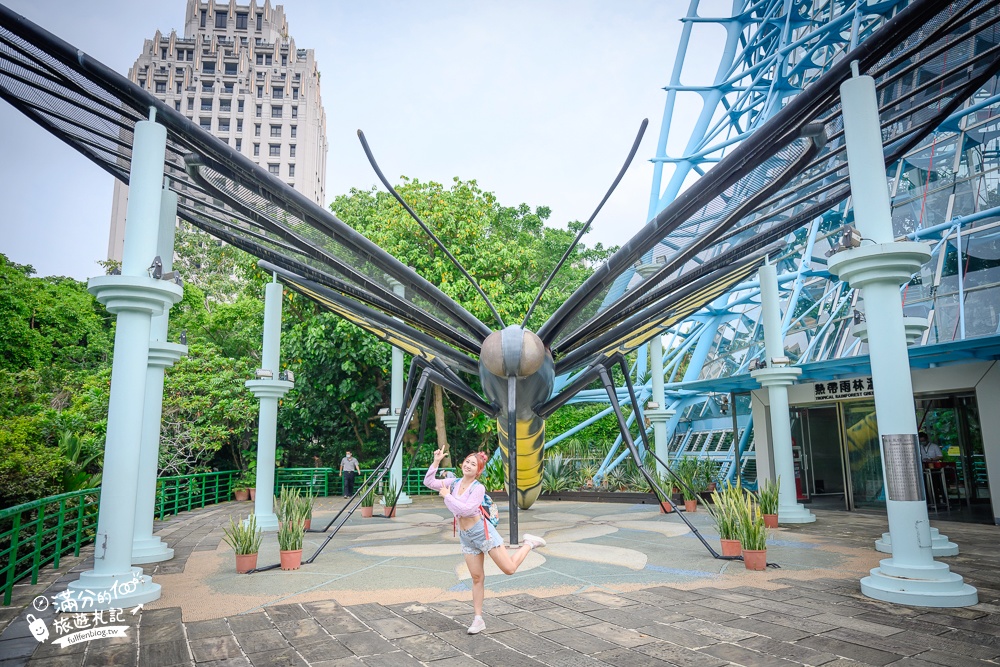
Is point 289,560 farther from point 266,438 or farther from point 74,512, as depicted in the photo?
point 74,512

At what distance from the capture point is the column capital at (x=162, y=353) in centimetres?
639

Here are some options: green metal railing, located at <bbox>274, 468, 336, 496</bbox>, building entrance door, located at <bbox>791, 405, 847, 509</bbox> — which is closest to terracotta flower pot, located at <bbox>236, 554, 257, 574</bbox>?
green metal railing, located at <bbox>274, 468, 336, 496</bbox>

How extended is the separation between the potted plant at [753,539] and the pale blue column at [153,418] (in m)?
6.19

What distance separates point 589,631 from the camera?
3.78 metres

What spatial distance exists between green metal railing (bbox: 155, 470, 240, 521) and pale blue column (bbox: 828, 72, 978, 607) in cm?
1041

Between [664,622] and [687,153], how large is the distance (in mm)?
19520

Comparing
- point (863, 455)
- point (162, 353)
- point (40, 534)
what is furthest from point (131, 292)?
point (863, 455)

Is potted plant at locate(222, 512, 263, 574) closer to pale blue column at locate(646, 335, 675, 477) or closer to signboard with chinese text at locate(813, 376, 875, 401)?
pale blue column at locate(646, 335, 675, 477)

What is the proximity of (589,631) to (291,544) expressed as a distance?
351 cm

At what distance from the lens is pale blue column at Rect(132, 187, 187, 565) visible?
6.39 m

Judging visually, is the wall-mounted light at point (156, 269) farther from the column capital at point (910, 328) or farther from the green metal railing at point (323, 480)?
the green metal railing at point (323, 480)

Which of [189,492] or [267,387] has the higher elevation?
[267,387]

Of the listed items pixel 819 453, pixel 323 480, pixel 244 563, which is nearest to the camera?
pixel 244 563

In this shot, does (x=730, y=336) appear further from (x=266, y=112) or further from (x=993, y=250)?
(x=266, y=112)
